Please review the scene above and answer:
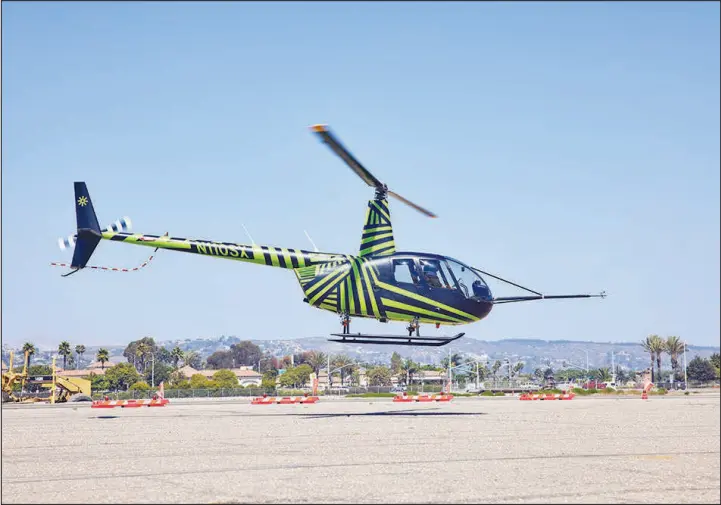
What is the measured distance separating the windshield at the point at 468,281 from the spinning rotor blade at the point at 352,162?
7.36 feet

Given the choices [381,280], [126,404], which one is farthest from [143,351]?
[381,280]

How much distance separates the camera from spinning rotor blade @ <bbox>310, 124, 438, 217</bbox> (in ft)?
71.4

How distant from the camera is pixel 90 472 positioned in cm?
1322

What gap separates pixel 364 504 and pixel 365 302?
1811cm

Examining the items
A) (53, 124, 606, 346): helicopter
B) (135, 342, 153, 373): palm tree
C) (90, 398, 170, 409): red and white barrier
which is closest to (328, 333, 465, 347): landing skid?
(53, 124, 606, 346): helicopter

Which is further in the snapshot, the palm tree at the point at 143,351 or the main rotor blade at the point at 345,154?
the palm tree at the point at 143,351

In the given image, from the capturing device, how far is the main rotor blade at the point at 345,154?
849 inches

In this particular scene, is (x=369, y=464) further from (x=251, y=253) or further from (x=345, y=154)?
(x=251, y=253)

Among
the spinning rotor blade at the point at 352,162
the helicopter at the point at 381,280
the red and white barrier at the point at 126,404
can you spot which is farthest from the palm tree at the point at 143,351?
the spinning rotor blade at the point at 352,162

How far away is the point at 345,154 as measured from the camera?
944 inches

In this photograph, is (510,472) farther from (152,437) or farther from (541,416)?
(541,416)

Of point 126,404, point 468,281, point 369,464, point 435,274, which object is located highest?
point 435,274

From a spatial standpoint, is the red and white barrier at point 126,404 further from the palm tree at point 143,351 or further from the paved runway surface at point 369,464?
the palm tree at point 143,351

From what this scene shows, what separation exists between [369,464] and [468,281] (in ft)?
48.9
